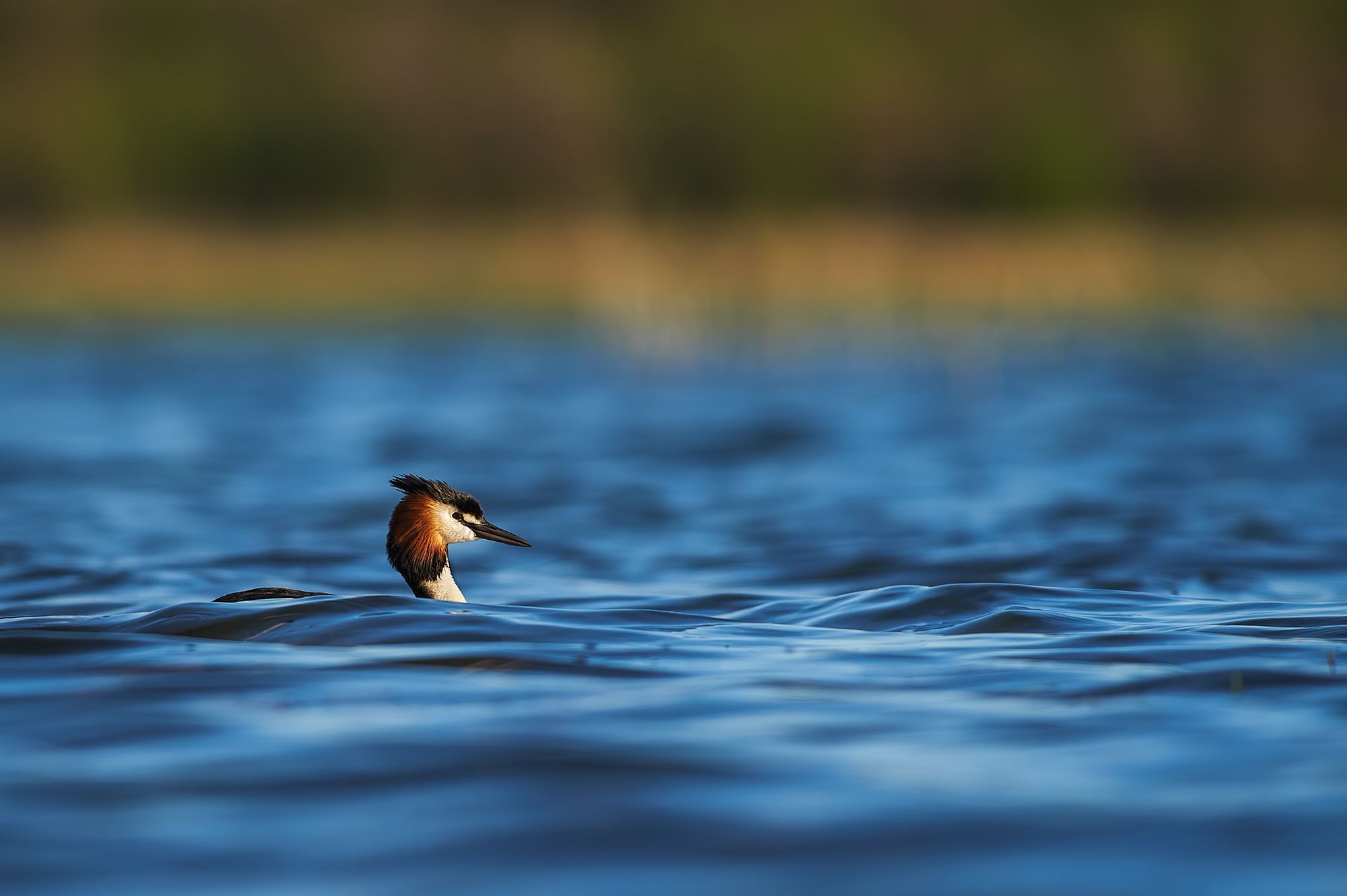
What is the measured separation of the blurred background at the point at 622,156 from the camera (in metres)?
31.3

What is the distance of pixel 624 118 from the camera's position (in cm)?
3559

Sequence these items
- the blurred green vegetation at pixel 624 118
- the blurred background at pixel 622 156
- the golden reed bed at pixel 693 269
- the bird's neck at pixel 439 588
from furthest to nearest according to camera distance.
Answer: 1. the blurred green vegetation at pixel 624 118
2. the blurred background at pixel 622 156
3. the golden reed bed at pixel 693 269
4. the bird's neck at pixel 439 588

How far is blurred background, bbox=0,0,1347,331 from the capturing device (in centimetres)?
3128

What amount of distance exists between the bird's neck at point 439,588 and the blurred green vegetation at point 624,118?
2475 centimetres

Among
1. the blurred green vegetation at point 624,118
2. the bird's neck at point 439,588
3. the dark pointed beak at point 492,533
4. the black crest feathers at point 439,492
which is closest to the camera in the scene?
the bird's neck at point 439,588

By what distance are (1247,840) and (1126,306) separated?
89.5 ft

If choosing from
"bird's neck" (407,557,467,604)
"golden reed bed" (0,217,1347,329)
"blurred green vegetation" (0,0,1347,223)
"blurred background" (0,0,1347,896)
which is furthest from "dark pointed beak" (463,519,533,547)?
"blurred green vegetation" (0,0,1347,223)

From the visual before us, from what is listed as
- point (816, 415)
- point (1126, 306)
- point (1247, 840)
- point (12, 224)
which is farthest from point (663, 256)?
point (1247, 840)

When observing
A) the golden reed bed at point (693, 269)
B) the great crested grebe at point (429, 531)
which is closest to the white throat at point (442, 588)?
the great crested grebe at point (429, 531)

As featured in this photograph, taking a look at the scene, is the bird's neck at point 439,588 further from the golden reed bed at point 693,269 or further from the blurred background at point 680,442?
the golden reed bed at point 693,269

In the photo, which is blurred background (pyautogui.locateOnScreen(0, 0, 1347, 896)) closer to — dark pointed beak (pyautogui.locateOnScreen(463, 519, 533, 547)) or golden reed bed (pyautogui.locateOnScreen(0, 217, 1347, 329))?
golden reed bed (pyautogui.locateOnScreen(0, 217, 1347, 329))

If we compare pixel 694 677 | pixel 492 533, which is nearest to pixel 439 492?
pixel 492 533

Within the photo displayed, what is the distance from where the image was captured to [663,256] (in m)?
28.1

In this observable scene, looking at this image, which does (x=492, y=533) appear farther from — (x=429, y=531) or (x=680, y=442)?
(x=680, y=442)
